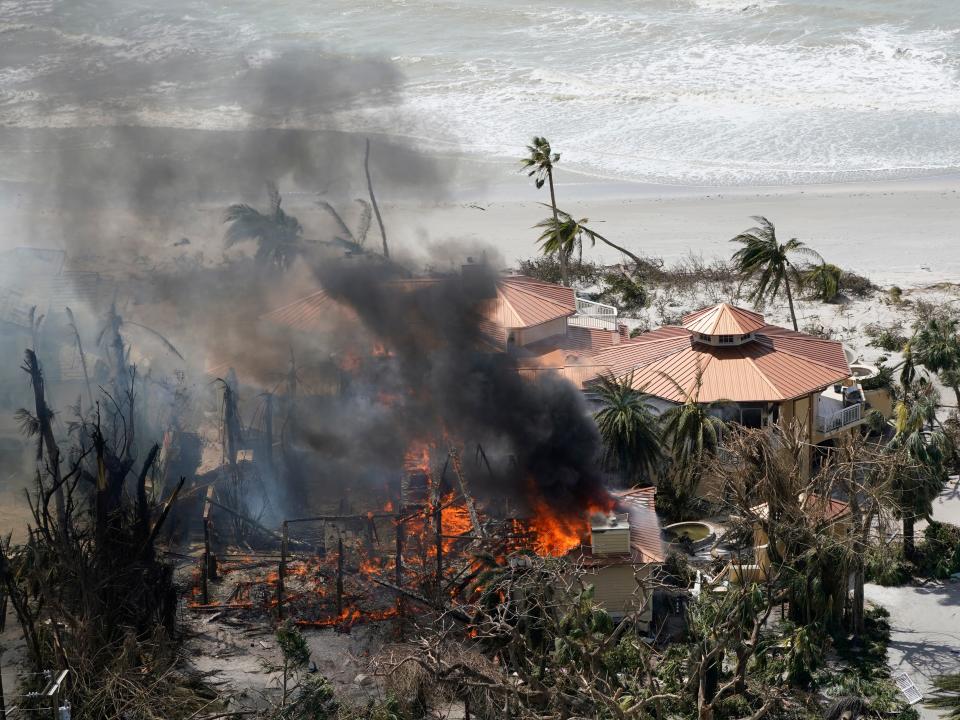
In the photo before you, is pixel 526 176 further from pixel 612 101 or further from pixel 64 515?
pixel 64 515

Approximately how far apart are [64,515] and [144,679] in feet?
11.5

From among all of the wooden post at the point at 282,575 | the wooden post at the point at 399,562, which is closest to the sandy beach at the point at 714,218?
the wooden post at the point at 399,562

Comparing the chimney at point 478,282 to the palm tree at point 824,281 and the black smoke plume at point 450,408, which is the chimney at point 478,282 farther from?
the palm tree at point 824,281

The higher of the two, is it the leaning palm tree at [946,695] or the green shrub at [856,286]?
the green shrub at [856,286]

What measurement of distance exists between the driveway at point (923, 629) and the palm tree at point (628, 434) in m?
5.61

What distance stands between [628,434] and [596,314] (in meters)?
11.8

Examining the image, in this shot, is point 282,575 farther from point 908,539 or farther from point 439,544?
point 908,539

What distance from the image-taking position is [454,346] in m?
32.1

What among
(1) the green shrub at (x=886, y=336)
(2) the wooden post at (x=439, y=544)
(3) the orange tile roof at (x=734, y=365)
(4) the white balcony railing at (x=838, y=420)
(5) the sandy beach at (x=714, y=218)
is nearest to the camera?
(2) the wooden post at (x=439, y=544)

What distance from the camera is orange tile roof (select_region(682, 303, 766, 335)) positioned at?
32.7 m

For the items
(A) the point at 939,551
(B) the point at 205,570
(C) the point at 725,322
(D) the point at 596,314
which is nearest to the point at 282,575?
(B) the point at 205,570

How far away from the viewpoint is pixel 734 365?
1264 inches

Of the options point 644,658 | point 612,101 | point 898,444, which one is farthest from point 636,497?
point 612,101

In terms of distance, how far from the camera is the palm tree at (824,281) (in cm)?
4262
